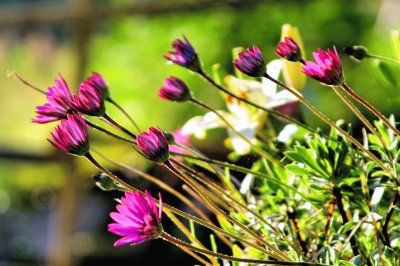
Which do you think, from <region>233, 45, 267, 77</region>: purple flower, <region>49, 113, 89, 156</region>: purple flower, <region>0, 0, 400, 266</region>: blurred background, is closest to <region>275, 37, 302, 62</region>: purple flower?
<region>233, 45, 267, 77</region>: purple flower

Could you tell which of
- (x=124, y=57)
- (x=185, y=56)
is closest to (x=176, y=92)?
(x=185, y=56)

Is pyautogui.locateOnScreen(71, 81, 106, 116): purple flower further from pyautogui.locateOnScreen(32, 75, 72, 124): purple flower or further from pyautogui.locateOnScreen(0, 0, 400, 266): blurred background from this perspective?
pyautogui.locateOnScreen(0, 0, 400, 266): blurred background

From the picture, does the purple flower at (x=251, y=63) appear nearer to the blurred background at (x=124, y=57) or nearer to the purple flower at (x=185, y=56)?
the purple flower at (x=185, y=56)

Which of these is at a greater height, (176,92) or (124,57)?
(176,92)

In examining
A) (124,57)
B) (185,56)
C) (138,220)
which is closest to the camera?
(138,220)

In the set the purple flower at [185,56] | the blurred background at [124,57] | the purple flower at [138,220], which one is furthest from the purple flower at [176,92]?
the blurred background at [124,57]

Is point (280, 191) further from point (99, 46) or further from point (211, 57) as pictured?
point (99, 46)

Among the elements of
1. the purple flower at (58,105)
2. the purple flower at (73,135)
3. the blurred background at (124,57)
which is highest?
the purple flower at (58,105)

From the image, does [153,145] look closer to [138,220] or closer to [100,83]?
[138,220]

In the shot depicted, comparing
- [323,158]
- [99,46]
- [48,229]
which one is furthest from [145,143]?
[48,229]
